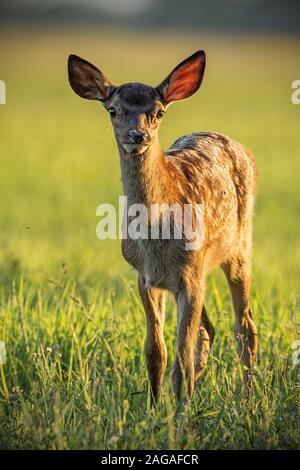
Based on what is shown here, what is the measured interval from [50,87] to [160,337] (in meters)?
46.7

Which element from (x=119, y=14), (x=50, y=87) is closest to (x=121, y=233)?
(x=50, y=87)

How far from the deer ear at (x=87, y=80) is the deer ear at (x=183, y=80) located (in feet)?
1.26

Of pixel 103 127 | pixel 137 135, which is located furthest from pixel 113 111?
pixel 103 127

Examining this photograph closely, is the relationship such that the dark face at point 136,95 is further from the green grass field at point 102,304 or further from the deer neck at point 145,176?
the green grass field at point 102,304

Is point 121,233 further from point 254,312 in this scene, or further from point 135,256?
point 254,312

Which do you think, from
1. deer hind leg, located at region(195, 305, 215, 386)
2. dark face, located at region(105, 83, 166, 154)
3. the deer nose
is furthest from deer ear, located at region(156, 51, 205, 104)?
deer hind leg, located at region(195, 305, 215, 386)

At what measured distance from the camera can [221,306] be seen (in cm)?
910

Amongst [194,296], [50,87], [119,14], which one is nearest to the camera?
[194,296]

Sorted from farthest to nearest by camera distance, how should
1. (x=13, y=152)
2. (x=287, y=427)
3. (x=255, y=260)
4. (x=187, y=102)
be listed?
1. (x=187, y=102)
2. (x=13, y=152)
3. (x=255, y=260)
4. (x=287, y=427)

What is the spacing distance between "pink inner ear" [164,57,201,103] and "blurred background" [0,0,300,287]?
52.4 inches

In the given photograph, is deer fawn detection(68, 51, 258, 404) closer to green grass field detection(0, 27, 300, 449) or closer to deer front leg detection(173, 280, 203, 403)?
deer front leg detection(173, 280, 203, 403)

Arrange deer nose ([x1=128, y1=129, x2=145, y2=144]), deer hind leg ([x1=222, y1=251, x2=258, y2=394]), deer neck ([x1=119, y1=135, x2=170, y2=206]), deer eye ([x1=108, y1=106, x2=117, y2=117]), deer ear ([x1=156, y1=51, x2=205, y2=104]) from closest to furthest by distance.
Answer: deer nose ([x1=128, y1=129, x2=145, y2=144]), deer eye ([x1=108, y1=106, x2=117, y2=117]), deer neck ([x1=119, y1=135, x2=170, y2=206]), deer ear ([x1=156, y1=51, x2=205, y2=104]), deer hind leg ([x1=222, y1=251, x2=258, y2=394])

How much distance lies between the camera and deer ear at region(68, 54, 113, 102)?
7645mm

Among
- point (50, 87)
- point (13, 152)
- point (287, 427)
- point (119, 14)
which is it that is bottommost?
point (287, 427)
